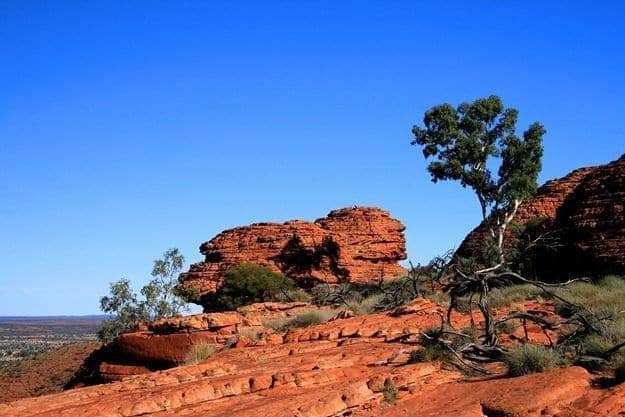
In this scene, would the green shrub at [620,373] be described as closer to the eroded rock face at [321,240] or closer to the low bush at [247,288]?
the low bush at [247,288]

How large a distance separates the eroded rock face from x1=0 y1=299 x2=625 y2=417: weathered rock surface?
1136 inches

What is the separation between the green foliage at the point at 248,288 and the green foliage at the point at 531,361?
26.4 metres

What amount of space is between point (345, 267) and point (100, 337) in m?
16.5

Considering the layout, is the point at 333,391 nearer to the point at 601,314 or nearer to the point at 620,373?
the point at 620,373

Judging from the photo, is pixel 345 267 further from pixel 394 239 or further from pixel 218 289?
pixel 218 289

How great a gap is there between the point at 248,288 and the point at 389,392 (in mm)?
27969

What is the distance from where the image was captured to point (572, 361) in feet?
30.6

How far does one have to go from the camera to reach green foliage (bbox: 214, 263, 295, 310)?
119 feet

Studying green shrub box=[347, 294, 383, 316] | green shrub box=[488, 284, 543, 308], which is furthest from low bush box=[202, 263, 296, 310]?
green shrub box=[488, 284, 543, 308]

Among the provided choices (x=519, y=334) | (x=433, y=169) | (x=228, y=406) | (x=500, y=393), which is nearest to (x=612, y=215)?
(x=433, y=169)

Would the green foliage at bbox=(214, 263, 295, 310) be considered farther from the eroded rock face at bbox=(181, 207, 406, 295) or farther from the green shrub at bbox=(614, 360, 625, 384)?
the green shrub at bbox=(614, 360, 625, 384)

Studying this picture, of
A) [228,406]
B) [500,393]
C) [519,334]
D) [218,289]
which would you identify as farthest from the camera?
[218,289]

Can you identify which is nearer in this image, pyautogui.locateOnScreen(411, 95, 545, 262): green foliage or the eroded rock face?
pyautogui.locateOnScreen(411, 95, 545, 262): green foliage

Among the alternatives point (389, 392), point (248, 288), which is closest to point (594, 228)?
point (389, 392)
